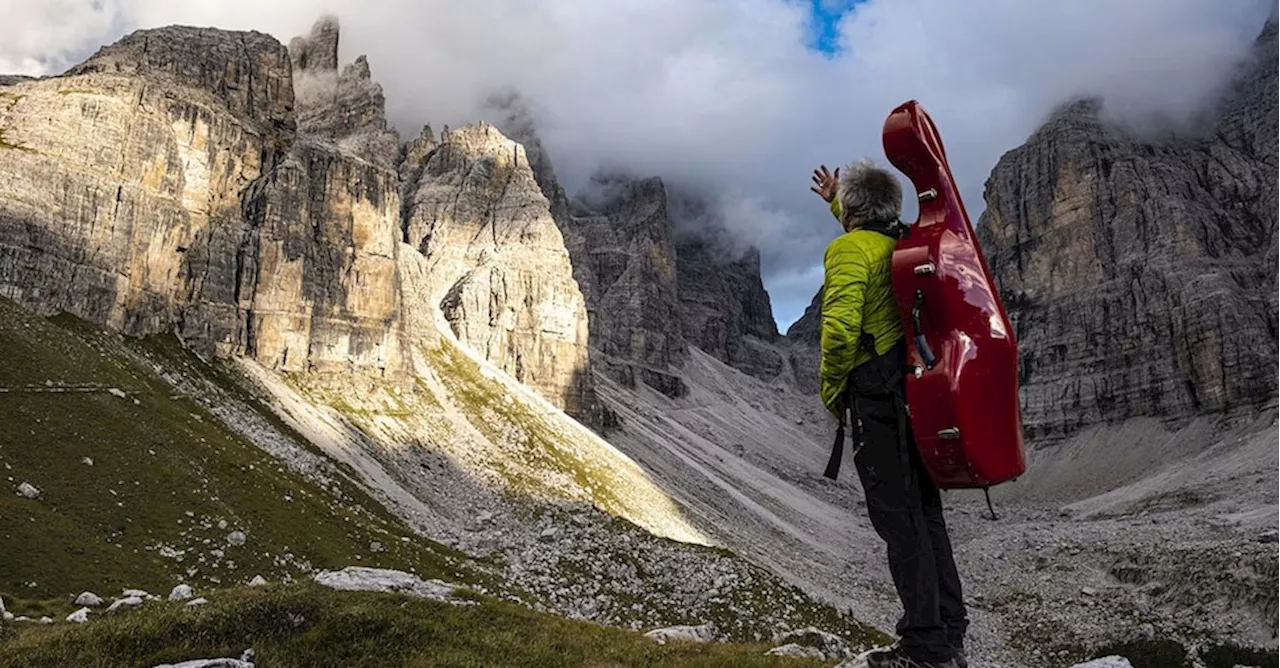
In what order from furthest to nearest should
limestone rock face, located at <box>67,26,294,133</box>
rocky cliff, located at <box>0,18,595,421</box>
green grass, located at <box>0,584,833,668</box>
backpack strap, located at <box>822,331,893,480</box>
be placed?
1. limestone rock face, located at <box>67,26,294,133</box>
2. rocky cliff, located at <box>0,18,595,421</box>
3. green grass, located at <box>0,584,833,668</box>
4. backpack strap, located at <box>822,331,893,480</box>

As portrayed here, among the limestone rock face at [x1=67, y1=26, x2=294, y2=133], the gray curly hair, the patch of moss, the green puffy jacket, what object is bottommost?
the patch of moss

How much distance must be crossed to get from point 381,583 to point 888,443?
12.9m

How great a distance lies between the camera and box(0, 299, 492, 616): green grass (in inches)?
1283

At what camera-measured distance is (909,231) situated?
7855 millimetres

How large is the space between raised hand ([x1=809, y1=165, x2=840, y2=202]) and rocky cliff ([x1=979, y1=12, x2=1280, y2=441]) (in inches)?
7234

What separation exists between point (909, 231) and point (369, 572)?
48.9 feet

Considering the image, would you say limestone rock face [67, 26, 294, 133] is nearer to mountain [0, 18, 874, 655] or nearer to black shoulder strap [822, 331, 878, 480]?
mountain [0, 18, 874, 655]

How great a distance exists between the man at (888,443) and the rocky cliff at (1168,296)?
184m

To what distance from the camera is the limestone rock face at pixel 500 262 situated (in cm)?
13638

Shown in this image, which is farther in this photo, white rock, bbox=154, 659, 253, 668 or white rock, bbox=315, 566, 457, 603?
white rock, bbox=315, 566, 457, 603

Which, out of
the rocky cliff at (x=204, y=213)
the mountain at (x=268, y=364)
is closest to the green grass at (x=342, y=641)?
the mountain at (x=268, y=364)

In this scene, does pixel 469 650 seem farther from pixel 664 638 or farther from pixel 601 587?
pixel 601 587

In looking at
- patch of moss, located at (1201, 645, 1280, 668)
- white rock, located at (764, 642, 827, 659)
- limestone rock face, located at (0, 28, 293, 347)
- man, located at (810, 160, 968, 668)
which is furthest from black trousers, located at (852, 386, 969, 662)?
limestone rock face, located at (0, 28, 293, 347)

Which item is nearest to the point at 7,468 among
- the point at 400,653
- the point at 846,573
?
the point at 400,653
